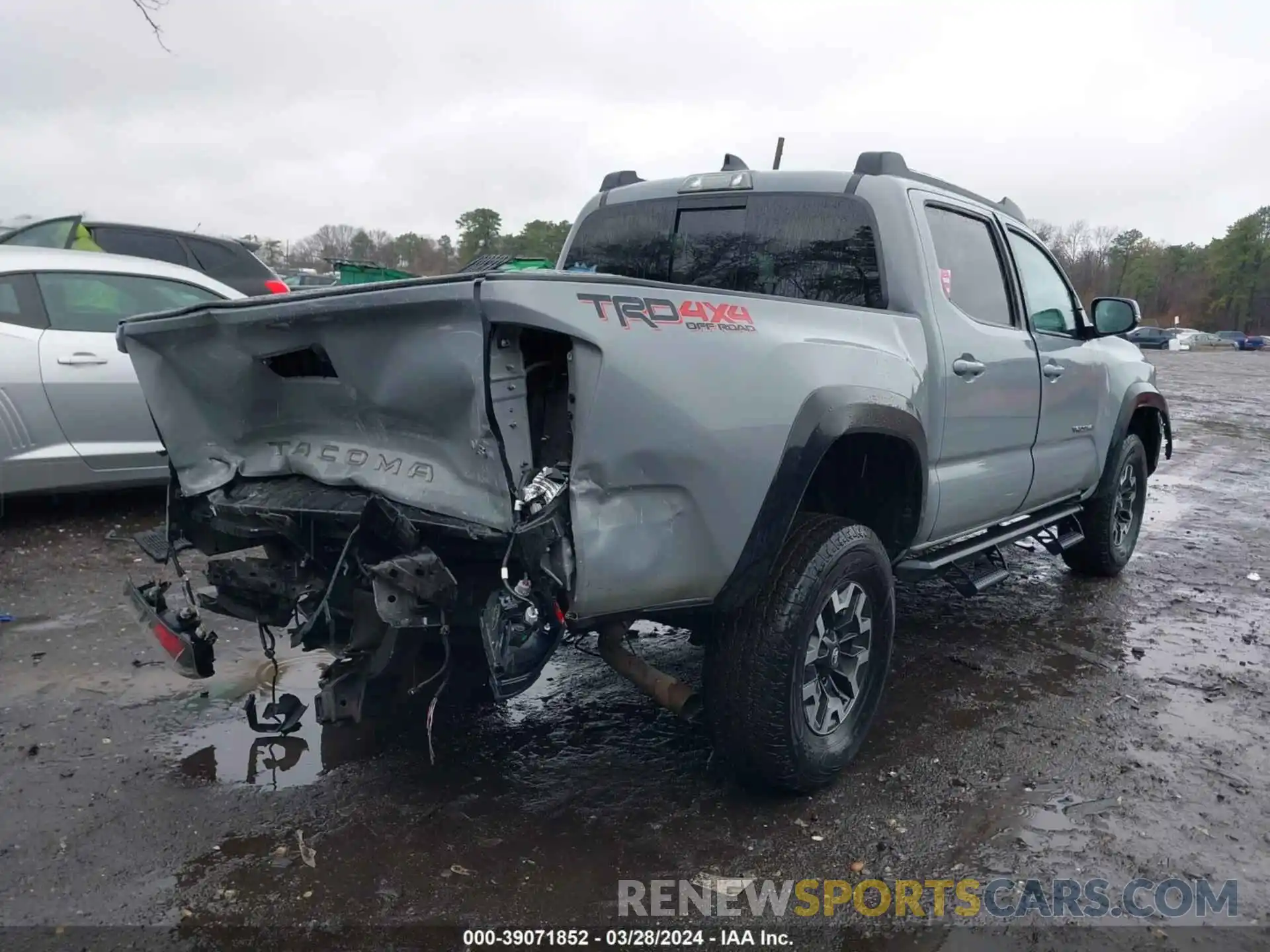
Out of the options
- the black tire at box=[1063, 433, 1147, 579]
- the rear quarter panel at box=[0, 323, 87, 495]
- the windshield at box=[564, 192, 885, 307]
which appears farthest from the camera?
the black tire at box=[1063, 433, 1147, 579]

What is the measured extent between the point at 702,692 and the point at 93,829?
6.35 feet

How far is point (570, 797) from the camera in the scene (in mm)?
3152

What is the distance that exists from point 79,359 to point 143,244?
4.00 m

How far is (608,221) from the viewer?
4371 mm

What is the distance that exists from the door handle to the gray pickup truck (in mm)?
2811

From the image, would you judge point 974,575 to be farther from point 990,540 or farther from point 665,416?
point 665,416

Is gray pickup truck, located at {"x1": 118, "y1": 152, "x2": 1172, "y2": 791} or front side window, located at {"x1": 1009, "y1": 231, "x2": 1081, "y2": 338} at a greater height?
front side window, located at {"x1": 1009, "y1": 231, "x2": 1081, "y2": 338}

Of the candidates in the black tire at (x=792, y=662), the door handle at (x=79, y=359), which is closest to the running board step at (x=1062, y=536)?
the black tire at (x=792, y=662)

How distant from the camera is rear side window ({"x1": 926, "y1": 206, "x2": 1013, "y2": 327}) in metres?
3.93

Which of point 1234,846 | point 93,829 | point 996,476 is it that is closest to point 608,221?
point 996,476

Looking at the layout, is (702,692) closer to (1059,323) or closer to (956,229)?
(956,229)

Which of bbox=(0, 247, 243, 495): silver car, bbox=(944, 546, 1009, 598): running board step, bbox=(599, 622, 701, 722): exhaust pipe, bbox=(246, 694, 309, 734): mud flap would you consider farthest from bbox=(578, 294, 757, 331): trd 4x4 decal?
bbox=(0, 247, 243, 495): silver car

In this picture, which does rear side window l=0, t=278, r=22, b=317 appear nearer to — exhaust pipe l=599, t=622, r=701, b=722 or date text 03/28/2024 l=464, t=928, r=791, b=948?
Answer: exhaust pipe l=599, t=622, r=701, b=722

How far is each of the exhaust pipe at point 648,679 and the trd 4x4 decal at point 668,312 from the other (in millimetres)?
960
